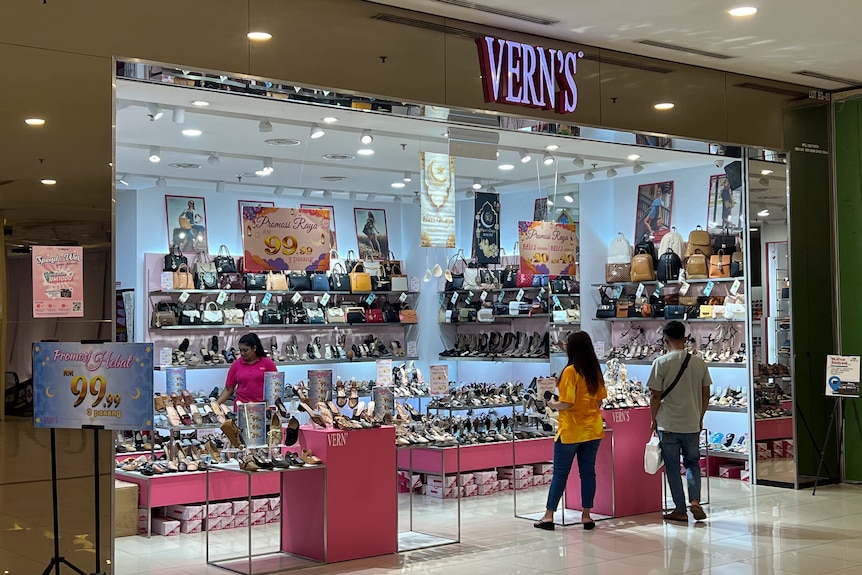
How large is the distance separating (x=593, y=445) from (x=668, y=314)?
4.59m

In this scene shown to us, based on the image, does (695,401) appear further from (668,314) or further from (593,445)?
(668,314)

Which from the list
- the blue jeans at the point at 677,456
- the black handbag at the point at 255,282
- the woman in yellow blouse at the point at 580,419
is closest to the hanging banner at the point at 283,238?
the woman in yellow blouse at the point at 580,419

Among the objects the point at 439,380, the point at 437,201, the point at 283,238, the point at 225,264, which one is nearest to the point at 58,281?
the point at 283,238

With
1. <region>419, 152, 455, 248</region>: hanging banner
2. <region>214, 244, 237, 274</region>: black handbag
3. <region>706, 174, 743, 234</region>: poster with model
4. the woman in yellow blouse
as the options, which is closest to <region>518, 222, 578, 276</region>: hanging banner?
<region>419, 152, 455, 248</region>: hanging banner

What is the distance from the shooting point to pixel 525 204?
554 inches

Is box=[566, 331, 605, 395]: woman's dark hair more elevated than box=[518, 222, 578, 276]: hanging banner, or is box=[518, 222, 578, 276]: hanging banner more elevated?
box=[518, 222, 578, 276]: hanging banner

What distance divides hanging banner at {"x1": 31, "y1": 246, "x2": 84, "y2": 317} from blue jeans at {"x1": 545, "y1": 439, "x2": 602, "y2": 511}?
12.3ft

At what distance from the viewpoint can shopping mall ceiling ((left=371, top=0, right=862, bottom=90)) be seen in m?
7.09

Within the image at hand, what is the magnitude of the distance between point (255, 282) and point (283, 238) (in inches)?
180

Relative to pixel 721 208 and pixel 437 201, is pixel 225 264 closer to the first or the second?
pixel 437 201

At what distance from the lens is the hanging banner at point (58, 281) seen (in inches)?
217

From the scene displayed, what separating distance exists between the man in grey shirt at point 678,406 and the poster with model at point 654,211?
481 cm

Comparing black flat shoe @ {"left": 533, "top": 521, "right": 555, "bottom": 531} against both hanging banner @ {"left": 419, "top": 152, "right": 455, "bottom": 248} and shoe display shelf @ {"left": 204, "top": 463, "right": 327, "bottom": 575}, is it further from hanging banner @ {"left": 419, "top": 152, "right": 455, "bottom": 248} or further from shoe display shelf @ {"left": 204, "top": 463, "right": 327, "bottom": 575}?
hanging banner @ {"left": 419, "top": 152, "right": 455, "bottom": 248}

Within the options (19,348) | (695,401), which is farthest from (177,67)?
(695,401)
